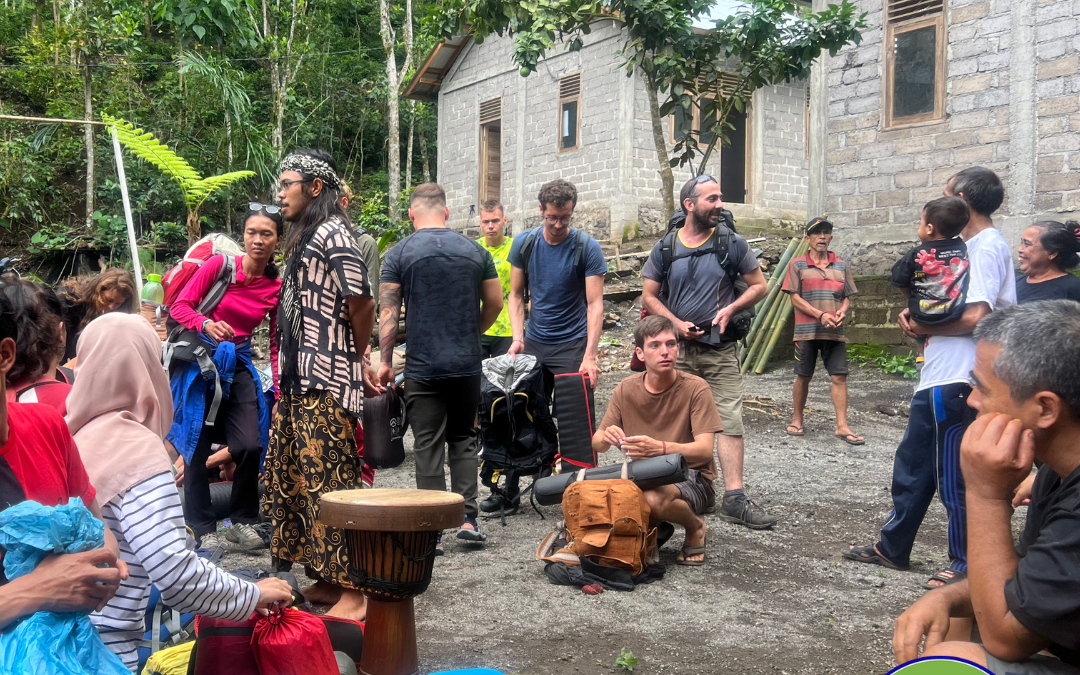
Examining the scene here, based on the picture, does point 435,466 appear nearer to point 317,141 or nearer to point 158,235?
point 158,235

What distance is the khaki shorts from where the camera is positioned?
5.88 meters

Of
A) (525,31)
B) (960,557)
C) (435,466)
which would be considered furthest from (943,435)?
(525,31)

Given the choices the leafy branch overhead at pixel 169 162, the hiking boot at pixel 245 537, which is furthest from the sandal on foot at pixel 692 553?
the leafy branch overhead at pixel 169 162

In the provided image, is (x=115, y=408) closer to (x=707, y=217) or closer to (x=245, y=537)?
(x=245, y=537)

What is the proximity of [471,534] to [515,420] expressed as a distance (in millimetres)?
953

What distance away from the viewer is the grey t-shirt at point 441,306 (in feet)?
17.1

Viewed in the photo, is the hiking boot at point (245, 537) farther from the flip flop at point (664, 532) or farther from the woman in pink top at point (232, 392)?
the flip flop at point (664, 532)

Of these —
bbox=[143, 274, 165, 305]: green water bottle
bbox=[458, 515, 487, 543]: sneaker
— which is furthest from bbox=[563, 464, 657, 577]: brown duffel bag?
bbox=[143, 274, 165, 305]: green water bottle

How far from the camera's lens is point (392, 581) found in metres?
3.42

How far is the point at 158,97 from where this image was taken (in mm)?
20484

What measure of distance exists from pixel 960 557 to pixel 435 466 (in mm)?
2767

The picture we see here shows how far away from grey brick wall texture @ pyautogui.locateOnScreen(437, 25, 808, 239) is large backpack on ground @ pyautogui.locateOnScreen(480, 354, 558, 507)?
33.4 feet

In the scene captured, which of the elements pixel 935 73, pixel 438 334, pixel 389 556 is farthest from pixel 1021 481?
pixel 935 73

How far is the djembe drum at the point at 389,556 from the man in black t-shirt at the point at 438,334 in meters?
1.74
